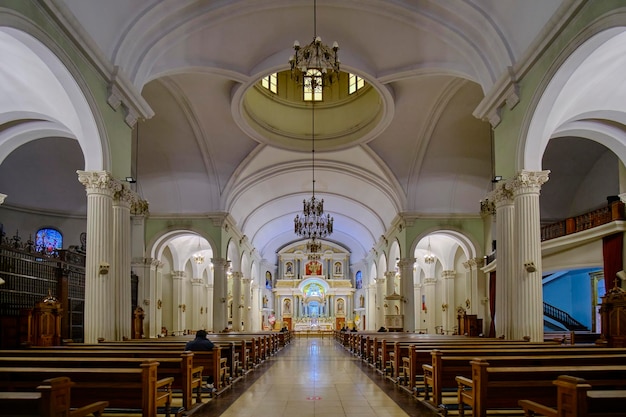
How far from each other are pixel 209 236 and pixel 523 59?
15.3 meters

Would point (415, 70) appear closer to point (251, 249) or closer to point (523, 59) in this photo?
point (523, 59)

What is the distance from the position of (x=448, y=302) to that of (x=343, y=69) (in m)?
15.3

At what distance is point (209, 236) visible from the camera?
23234mm

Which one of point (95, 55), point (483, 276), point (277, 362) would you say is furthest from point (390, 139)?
point (95, 55)

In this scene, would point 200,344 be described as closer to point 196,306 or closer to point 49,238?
point 49,238

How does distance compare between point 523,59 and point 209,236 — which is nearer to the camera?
point 523,59

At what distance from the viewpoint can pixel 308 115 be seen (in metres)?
21.3

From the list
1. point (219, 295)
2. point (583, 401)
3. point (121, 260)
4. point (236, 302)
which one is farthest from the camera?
point (236, 302)

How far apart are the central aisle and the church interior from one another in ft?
0.79

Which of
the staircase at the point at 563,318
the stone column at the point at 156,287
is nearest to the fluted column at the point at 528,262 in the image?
the staircase at the point at 563,318

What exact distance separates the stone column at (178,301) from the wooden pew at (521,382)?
77.2 feet

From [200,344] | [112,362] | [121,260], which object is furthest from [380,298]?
[112,362]

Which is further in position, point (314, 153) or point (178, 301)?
point (178, 301)

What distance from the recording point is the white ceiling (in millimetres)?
11539
